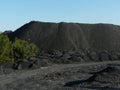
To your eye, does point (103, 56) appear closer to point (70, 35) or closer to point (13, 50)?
point (13, 50)

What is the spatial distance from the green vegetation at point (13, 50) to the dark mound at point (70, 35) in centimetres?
3941

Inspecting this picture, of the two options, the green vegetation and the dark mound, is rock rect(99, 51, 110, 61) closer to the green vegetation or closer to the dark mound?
the green vegetation

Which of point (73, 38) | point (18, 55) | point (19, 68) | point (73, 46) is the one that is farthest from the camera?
point (73, 38)

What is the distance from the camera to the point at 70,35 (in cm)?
15700

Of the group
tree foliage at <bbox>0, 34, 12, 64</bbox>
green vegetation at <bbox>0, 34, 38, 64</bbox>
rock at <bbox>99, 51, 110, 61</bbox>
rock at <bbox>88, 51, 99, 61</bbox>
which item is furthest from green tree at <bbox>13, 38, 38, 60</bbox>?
rock at <bbox>99, 51, 110, 61</bbox>

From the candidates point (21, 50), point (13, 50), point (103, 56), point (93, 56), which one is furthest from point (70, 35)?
point (13, 50)

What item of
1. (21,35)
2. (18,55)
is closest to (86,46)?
(21,35)

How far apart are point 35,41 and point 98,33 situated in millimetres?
26007

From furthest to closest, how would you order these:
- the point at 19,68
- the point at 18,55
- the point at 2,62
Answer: the point at 18,55 → the point at 2,62 → the point at 19,68

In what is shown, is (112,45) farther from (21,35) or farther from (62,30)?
(21,35)

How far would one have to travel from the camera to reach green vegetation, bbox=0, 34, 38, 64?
86.4m

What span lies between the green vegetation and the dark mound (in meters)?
39.4

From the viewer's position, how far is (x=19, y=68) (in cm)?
7619

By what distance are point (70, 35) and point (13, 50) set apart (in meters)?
60.8
